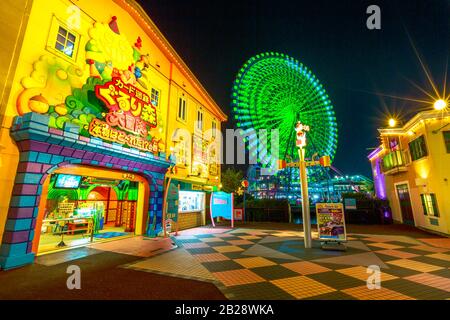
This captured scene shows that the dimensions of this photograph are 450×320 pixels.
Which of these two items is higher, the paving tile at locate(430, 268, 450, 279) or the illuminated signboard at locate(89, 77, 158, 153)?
the illuminated signboard at locate(89, 77, 158, 153)

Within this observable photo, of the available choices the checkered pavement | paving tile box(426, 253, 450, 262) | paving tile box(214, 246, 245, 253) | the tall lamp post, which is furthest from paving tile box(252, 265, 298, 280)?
paving tile box(426, 253, 450, 262)

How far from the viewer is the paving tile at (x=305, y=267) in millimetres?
5758

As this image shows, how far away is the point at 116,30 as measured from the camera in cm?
1001

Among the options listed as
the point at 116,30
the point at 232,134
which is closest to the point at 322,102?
the point at 232,134

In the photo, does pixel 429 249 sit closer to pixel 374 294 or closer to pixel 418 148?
pixel 374 294

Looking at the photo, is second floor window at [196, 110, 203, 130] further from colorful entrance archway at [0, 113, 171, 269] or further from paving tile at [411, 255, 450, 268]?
paving tile at [411, 255, 450, 268]

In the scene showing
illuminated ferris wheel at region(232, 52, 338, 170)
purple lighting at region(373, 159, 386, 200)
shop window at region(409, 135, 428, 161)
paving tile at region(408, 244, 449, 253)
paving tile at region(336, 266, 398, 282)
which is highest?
illuminated ferris wheel at region(232, 52, 338, 170)

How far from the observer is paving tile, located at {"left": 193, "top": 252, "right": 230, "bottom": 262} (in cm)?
704

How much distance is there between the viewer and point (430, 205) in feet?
46.0

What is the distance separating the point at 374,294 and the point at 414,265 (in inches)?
142

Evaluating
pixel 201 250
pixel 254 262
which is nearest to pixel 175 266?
pixel 201 250

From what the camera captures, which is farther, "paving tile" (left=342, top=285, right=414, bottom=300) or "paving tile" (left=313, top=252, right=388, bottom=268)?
"paving tile" (left=313, top=252, right=388, bottom=268)

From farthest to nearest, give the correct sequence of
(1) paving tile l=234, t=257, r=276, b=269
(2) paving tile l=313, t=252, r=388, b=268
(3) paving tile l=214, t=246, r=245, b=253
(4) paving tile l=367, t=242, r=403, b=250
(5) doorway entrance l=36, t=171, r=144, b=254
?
(5) doorway entrance l=36, t=171, r=144, b=254 → (4) paving tile l=367, t=242, r=403, b=250 → (3) paving tile l=214, t=246, r=245, b=253 → (2) paving tile l=313, t=252, r=388, b=268 → (1) paving tile l=234, t=257, r=276, b=269
